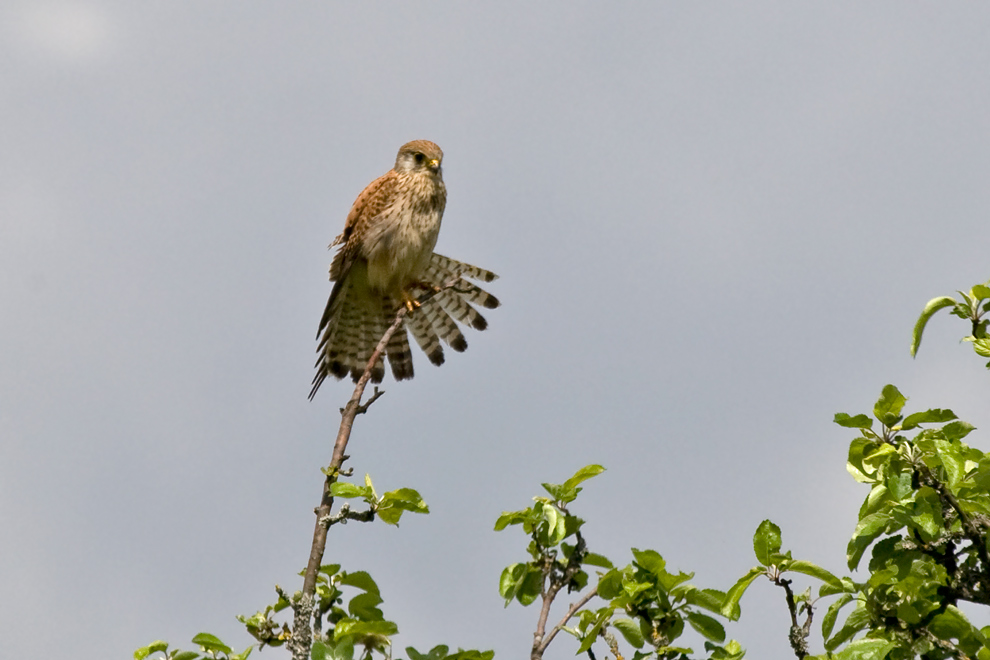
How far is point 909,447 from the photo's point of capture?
2.95 m

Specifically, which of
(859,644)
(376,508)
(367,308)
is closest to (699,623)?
(859,644)

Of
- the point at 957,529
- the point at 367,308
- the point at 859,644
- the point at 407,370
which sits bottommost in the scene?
the point at 859,644

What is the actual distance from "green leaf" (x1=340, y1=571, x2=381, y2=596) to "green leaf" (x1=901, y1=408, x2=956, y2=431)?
62.4 inches

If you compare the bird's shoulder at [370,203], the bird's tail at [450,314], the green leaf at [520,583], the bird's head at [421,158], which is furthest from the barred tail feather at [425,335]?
the green leaf at [520,583]

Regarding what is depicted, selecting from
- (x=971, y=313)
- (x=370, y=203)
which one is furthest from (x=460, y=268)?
(x=971, y=313)

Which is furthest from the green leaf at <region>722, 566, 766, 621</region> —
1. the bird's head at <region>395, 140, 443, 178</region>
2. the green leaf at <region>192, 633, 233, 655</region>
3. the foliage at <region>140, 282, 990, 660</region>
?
the bird's head at <region>395, 140, 443, 178</region>

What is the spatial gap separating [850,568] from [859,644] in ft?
1.80

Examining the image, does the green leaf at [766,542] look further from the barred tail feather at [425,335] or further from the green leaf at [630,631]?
the barred tail feather at [425,335]

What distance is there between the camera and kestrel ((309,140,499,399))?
7707mm

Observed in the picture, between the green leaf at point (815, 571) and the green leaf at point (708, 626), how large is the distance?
0.26 m

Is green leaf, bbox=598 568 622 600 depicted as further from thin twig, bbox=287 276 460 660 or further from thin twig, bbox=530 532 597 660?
thin twig, bbox=287 276 460 660

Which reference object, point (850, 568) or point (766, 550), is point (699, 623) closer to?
point (766, 550)

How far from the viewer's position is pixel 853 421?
9.82 feet

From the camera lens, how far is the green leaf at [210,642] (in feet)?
9.32
